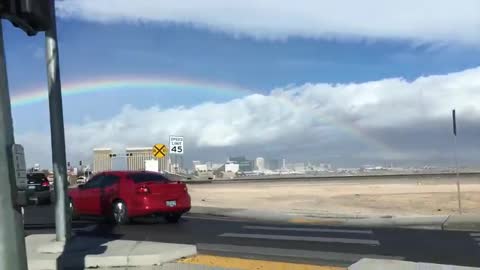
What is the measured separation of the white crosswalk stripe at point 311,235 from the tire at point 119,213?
347 cm

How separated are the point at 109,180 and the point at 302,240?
6794 mm

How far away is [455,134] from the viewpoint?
17.6 meters

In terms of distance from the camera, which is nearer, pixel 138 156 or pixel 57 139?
pixel 57 139

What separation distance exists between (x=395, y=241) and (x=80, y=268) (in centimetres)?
669

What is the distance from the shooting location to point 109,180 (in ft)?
55.1

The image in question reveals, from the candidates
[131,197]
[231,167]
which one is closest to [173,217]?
[131,197]

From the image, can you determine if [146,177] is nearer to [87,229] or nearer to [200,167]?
[87,229]

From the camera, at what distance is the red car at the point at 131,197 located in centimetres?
1612

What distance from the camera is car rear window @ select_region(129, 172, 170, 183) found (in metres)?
16.5

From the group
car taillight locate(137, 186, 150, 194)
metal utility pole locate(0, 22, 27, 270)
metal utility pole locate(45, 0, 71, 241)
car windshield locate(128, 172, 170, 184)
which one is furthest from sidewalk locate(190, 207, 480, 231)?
Answer: metal utility pole locate(0, 22, 27, 270)

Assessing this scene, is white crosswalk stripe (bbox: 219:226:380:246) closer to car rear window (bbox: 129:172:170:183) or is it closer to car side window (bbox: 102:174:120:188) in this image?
car rear window (bbox: 129:172:170:183)

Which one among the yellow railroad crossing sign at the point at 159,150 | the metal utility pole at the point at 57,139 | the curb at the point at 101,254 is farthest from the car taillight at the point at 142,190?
the yellow railroad crossing sign at the point at 159,150

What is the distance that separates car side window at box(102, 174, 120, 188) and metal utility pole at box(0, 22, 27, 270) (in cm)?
1156

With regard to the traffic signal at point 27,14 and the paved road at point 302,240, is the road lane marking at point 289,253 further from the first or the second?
the traffic signal at point 27,14
